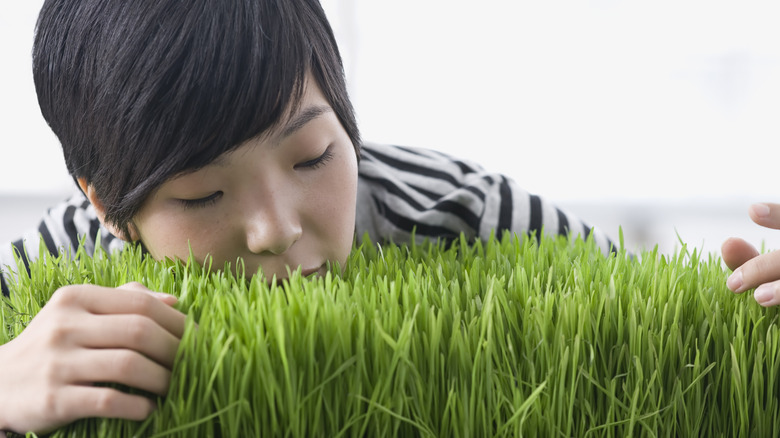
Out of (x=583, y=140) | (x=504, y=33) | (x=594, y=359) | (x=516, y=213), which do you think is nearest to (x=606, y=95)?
(x=583, y=140)

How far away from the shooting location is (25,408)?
1.16ft

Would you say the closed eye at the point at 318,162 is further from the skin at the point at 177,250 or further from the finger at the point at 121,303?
the finger at the point at 121,303

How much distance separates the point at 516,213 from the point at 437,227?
108 millimetres

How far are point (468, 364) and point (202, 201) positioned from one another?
28 cm

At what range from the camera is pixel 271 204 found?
0.51 metres

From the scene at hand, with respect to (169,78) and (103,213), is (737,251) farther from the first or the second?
(103,213)

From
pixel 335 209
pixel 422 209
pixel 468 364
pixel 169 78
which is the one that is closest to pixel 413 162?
pixel 422 209

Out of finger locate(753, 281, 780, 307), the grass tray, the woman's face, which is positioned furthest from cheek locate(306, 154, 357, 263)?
finger locate(753, 281, 780, 307)

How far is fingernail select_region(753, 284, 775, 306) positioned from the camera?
433 millimetres

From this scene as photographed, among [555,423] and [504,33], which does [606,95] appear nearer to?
[504,33]

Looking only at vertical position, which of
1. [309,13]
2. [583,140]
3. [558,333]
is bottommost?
[583,140]

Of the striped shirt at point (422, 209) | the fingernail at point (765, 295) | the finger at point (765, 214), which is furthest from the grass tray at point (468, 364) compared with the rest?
the striped shirt at point (422, 209)

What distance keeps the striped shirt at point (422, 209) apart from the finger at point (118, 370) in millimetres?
493

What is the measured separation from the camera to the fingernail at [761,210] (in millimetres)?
535
